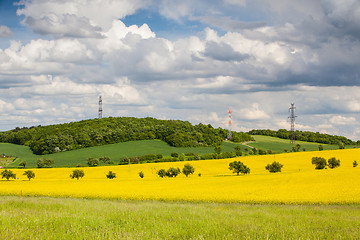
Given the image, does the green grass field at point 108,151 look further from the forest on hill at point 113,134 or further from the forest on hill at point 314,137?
the forest on hill at point 314,137

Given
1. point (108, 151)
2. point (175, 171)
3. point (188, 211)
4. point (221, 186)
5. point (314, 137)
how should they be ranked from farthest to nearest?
point (314, 137) → point (108, 151) → point (175, 171) → point (221, 186) → point (188, 211)

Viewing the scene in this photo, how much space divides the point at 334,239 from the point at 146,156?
88019 mm

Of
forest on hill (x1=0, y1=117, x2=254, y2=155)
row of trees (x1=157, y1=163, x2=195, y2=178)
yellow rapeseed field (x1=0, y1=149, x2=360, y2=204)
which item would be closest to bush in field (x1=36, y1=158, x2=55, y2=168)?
yellow rapeseed field (x1=0, y1=149, x2=360, y2=204)

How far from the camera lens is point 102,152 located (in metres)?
106

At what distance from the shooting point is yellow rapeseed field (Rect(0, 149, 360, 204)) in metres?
28.2

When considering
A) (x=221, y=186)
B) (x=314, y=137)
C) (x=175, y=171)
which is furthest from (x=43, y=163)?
(x=314, y=137)

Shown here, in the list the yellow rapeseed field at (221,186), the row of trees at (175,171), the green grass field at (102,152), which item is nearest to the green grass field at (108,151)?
the green grass field at (102,152)

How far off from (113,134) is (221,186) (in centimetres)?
9703

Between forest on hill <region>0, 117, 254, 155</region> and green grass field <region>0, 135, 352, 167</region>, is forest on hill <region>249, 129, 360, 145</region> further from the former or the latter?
green grass field <region>0, 135, 352, 167</region>

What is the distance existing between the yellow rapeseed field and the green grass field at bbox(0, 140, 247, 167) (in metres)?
22.4

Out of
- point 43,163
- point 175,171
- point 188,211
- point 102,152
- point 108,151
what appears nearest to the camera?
point 188,211

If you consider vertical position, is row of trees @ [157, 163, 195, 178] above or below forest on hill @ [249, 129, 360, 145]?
below

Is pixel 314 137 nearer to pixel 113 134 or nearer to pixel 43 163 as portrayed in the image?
pixel 113 134

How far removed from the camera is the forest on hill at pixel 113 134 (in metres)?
119
